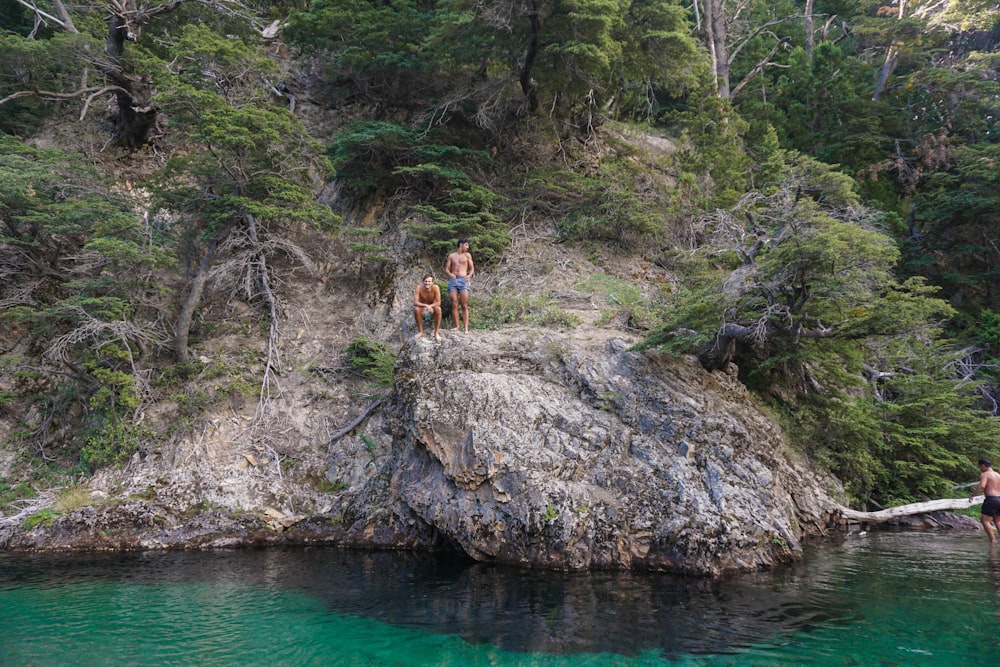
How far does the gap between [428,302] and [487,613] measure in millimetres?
6223

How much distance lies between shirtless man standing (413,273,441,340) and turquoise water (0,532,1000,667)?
4.38 m

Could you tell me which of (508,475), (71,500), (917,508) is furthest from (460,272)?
(917,508)

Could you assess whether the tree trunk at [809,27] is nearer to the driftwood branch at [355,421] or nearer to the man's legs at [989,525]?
the man's legs at [989,525]

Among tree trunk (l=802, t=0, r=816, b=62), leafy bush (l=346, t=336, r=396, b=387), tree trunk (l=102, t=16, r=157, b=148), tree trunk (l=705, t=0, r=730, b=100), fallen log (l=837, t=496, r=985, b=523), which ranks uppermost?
tree trunk (l=802, t=0, r=816, b=62)

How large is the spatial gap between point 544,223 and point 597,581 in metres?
10.1

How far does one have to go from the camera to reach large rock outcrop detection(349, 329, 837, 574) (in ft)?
24.0

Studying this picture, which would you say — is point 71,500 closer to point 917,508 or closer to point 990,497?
point 917,508

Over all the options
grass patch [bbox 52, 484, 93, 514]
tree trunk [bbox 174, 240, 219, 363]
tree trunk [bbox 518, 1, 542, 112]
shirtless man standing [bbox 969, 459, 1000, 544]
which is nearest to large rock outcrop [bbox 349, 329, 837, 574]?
shirtless man standing [bbox 969, 459, 1000, 544]

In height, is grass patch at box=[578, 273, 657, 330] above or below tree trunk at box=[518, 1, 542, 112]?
below

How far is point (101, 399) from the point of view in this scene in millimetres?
9953

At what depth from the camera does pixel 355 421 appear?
35.3 ft

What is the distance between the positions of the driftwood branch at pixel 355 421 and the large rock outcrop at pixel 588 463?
1.23 m

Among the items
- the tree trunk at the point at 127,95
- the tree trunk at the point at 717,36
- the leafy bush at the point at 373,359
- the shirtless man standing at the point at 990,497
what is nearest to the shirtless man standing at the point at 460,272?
the leafy bush at the point at 373,359

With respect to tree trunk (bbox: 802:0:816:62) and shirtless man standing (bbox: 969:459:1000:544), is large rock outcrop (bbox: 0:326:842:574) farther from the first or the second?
tree trunk (bbox: 802:0:816:62)
